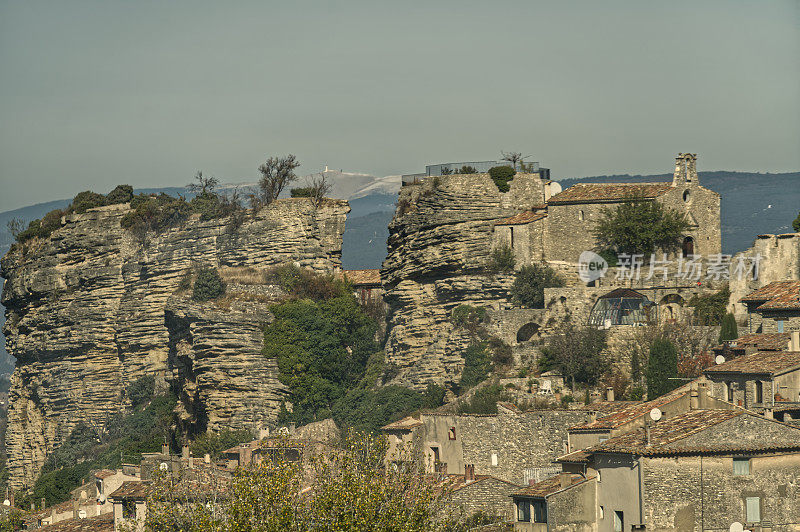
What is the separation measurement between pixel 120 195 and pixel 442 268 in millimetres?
25617

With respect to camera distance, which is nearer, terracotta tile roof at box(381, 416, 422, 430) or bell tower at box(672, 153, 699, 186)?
terracotta tile roof at box(381, 416, 422, 430)

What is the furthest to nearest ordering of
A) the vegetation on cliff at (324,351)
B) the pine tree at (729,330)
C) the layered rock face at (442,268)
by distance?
the vegetation on cliff at (324,351) → the layered rock face at (442,268) → the pine tree at (729,330)

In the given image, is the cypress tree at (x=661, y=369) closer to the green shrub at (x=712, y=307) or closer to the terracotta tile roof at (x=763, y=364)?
the terracotta tile roof at (x=763, y=364)

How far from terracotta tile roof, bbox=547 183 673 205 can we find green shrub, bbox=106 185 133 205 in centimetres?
2782

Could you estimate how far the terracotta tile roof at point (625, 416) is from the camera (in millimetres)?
45406

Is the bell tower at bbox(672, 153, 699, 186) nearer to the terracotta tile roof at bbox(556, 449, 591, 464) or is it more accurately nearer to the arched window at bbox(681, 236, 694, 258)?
the arched window at bbox(681, 236, 694, 258)

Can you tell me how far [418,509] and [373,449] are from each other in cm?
565

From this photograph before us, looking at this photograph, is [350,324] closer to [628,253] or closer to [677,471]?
[628,253]

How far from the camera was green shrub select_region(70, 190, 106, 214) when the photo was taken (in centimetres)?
8650

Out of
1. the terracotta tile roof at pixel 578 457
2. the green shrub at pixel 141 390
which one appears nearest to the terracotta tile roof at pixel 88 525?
the terracotta tile roof at pixel 578 457

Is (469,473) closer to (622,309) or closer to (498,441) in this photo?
(498,441)

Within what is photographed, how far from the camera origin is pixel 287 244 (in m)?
75.2

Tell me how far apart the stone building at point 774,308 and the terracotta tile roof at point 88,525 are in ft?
73.2

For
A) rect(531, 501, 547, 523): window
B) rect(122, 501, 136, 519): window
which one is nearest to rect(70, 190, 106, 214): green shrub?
rect(122, 501, 136, 519): window
